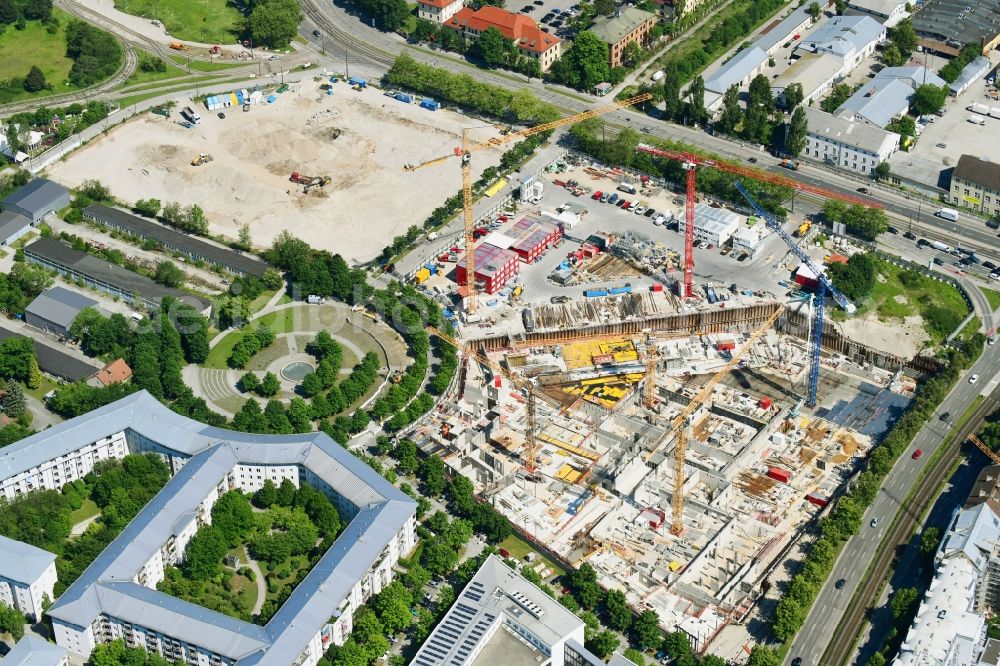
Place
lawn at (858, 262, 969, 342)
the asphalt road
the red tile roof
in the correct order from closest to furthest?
the asphalt road → the red tile roof → lawn at (858, 262, 969, 342)

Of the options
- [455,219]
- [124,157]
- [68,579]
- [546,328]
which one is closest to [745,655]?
[546,328]

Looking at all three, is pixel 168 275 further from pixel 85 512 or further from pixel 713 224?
pixel 713 224

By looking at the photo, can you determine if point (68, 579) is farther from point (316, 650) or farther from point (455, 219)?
point (455, 219)

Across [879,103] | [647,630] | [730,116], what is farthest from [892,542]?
[879,103]

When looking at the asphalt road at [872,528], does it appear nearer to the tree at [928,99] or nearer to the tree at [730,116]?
the tree at [928,99]

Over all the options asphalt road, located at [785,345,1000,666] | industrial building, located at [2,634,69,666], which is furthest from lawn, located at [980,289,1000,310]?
industrial building, located at [2,634,69,666]

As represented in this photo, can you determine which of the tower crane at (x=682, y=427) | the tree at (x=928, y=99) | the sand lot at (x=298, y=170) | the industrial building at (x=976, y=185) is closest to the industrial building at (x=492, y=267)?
the sand lot at (x=298, y=170)

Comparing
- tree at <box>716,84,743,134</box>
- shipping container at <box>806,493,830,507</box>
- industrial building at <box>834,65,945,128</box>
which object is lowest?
shipping container at <box>806,493,830,507</box>

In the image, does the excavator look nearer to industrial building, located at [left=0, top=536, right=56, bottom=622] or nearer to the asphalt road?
industrial building, located at [left=0, top=536, right=56, bottom=622]
